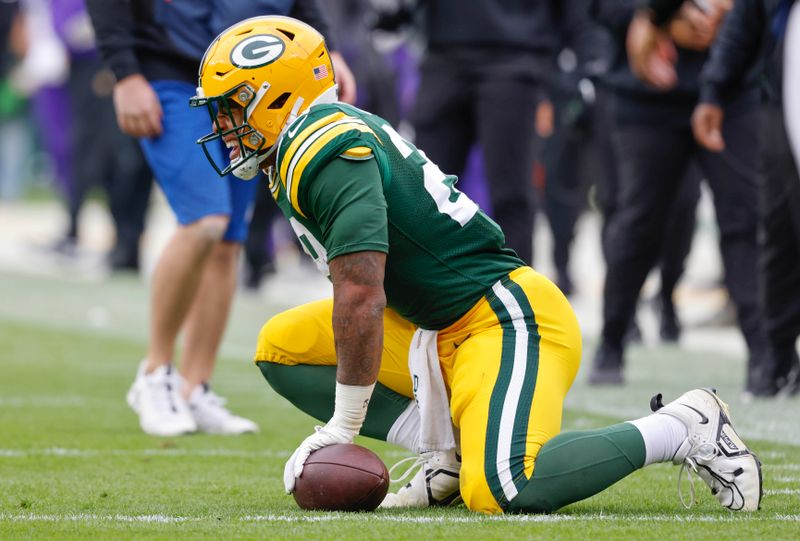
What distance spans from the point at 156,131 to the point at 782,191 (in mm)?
2527

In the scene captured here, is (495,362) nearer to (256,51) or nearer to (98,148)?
(256,51)

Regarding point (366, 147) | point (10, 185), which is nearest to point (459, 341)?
point (366, 147)

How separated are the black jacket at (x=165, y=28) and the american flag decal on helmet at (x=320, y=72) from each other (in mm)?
1699

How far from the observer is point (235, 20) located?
6.09 metres

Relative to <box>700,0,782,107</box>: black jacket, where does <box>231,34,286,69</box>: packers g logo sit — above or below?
above

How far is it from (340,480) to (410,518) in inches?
7.9

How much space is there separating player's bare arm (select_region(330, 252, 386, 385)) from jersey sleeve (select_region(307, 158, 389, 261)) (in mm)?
28

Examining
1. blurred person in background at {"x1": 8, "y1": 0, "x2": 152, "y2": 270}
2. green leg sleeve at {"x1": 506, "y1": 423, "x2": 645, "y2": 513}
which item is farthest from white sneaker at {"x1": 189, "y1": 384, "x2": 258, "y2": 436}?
blurred person in background at {"x1": 8, "y1": 0, "x2": 152, "y2": 270}

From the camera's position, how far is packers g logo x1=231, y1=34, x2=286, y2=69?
4391 millimetres

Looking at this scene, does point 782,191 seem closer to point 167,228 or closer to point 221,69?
point 221,69

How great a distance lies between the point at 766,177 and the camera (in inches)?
265

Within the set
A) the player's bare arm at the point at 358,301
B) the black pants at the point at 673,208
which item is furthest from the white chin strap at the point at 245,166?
the black pants at the point at 673,208

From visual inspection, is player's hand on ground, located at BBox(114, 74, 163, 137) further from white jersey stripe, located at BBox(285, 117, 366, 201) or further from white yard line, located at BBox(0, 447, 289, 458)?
white jersey stripe, located at BBox(285, 117, 366, 201)

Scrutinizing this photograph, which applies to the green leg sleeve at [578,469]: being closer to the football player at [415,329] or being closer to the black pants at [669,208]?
the football player at [415,329]
